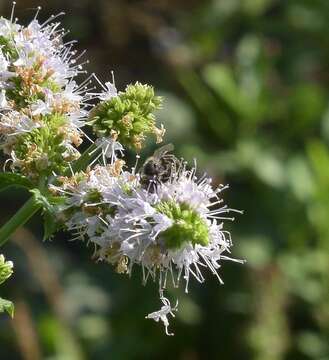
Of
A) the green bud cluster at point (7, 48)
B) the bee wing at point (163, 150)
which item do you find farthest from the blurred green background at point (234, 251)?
the bee wing at point (163, 150)

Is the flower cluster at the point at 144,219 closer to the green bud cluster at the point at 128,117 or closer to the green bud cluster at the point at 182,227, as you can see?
the green bud cluster at the point at 182,227

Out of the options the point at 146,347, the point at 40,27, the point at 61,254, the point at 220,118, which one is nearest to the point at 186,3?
the point at 220,118

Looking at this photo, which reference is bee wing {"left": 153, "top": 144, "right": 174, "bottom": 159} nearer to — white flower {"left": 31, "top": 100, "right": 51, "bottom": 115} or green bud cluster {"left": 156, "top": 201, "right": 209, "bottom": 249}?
green bud cluster {"left": 156, "top": 201, "right": 209, "bottom": 249}

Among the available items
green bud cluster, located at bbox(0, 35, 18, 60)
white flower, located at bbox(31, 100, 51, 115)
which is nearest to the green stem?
white flower, located at bbox(31, 100, 51, 115)

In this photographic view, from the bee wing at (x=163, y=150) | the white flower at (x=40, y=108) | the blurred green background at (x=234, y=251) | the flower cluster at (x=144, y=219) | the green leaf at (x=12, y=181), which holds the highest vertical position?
the blurred green background at (x=234, y=251)

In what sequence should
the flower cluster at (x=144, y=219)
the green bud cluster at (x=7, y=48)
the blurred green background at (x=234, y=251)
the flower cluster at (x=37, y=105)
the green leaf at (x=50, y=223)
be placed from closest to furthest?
the flower cluster at (x=144, y=219), the green leaf at (x=50, y=223), the flower cluster at (x=37, y=105), the green bud cluster at (x=7, y=48), the blurred green background at (x=234, y=251)
